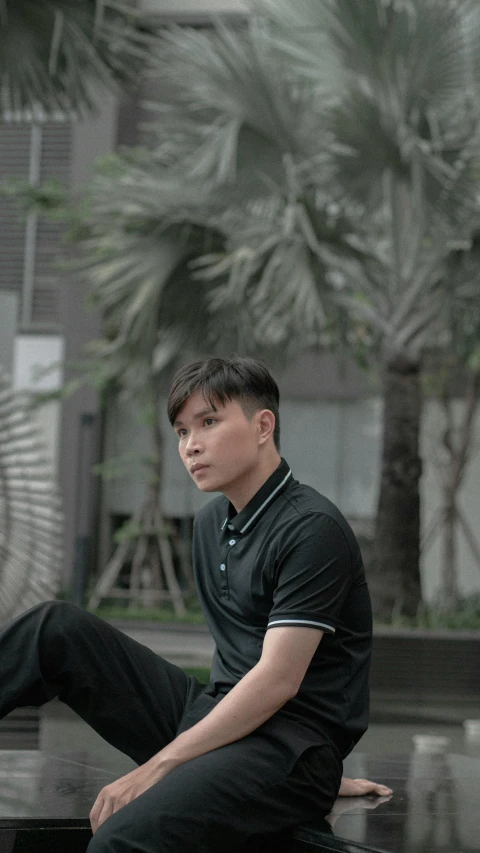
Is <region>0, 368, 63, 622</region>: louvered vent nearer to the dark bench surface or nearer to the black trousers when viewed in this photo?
the dark bench surface

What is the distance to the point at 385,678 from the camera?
826cm

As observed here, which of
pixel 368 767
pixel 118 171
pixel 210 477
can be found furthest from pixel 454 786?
pixel 118 171

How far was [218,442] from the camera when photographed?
277 centimetres

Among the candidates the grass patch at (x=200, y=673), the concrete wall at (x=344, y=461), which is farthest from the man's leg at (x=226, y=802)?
the concrete wall at (x=344, y=461)

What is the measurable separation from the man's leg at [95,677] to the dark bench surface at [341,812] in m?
0.25

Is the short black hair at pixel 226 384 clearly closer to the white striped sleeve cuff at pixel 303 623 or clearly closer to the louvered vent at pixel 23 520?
the white striped sleeve cuff at pixel 303 623

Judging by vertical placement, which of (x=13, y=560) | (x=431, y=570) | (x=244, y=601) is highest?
(x=244, y=601)

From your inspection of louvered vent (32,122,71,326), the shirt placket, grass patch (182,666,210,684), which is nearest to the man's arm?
the shirt placket

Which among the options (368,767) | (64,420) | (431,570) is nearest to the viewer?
(368,767)

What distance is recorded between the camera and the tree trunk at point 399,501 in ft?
30.7

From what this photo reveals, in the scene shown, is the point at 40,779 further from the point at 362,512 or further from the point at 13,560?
the point at 362,512

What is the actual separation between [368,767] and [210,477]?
1628mm

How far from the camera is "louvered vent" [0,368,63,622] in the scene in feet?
23.7

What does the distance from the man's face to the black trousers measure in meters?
0.43
